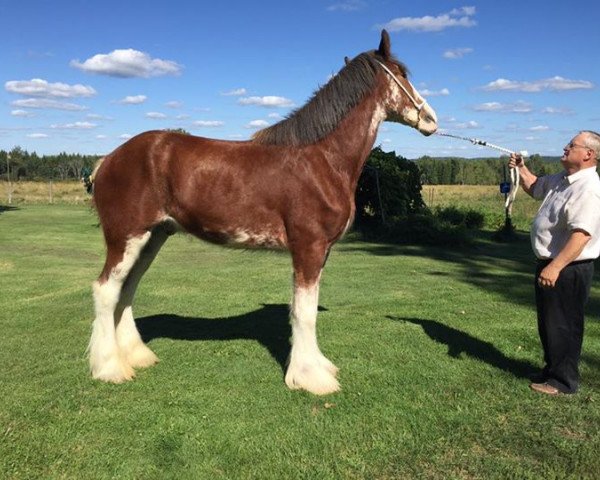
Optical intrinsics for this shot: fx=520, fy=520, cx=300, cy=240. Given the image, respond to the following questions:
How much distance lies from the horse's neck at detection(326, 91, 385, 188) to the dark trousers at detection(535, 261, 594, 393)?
180 centimetres

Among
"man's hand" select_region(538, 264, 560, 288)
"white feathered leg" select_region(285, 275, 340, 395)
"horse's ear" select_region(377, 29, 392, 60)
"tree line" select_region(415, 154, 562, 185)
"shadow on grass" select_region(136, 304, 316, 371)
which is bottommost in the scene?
"shadow on grass" select_region(136, 304, 316, 371)

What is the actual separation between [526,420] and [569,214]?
1.60m

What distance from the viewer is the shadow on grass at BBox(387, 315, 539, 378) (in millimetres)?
5047

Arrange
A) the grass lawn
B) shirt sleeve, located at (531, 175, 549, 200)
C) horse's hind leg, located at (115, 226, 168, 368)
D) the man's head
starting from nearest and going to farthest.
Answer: the grass lawn → the man's head → shirt sleeve, located at (531, 175, 549, 200) → horse's hind leg, located at (115, 226, 168, 368)

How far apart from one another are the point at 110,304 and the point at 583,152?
13.7 feet

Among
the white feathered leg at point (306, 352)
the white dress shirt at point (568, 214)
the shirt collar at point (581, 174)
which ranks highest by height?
the shirt collar at point (581, 174)

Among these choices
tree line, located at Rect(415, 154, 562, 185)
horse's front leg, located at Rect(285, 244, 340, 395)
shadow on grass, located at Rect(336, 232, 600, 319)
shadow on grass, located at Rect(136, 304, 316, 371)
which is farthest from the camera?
tree line, located at Rect(415, 154, 562, 185)

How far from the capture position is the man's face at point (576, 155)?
13.4 ft

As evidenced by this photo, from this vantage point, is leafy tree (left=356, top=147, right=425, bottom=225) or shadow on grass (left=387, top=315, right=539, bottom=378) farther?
leafy tree (left=356, top=147, right=425, bottom=225)

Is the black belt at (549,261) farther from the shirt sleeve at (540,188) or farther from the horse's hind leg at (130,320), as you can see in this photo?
the horse's hind leg at (130,320)

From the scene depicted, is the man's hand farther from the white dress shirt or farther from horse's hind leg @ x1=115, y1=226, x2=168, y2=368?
horse's hind leg @ x1=115, y1=226, x2=168, y2=368

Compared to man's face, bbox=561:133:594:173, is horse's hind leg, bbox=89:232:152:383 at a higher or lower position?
lower

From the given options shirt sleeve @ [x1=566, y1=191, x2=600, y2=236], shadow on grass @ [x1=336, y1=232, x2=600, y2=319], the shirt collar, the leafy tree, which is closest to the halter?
the shirt collar

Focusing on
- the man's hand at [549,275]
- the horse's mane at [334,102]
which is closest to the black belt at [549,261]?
the man's hand at [549,275]
